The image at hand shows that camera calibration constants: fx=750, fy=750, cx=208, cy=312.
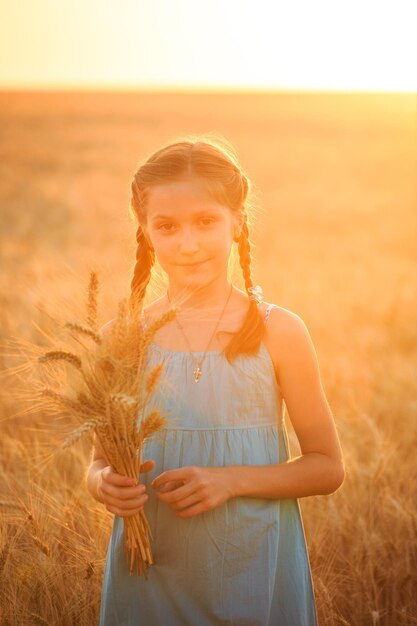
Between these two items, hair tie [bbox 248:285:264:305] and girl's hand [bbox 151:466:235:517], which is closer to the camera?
girl's hand [bbox 151:466:235:517]

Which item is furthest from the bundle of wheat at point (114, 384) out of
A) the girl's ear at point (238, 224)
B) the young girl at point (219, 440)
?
the girl's ear at point (238, 224)

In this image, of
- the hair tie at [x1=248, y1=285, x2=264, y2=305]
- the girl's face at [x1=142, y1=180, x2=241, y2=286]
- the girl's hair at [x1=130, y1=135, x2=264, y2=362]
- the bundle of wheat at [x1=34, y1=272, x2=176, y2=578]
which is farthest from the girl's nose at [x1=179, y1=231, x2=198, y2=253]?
the bundle of wheat at [x1=34, y1=272, x2=176, y2=578]

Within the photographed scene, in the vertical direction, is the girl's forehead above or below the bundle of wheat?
above

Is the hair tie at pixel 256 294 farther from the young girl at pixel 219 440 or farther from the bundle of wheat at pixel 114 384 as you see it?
the bundle of wheat at pixel 114 384

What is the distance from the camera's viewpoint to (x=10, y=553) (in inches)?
99.0

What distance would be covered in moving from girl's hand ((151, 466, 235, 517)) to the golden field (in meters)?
0.30

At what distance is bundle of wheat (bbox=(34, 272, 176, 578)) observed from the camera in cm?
160

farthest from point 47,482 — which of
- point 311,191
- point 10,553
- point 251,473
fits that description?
point 311,191

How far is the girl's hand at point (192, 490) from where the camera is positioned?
1.83 meters

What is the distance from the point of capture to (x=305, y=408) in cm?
206

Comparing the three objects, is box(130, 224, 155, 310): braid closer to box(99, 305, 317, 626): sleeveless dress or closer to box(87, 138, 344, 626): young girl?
box(87, 138, 344, 626): young girl

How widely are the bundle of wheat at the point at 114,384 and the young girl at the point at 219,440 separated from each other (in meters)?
0.29

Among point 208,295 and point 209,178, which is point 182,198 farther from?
point 208,295

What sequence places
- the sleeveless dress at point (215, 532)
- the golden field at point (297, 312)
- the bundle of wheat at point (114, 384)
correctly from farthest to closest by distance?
the golden field at point (297, 312)
the sleeveless dress at point (215, 532)
the bundle of wheat at point (114, 384)
